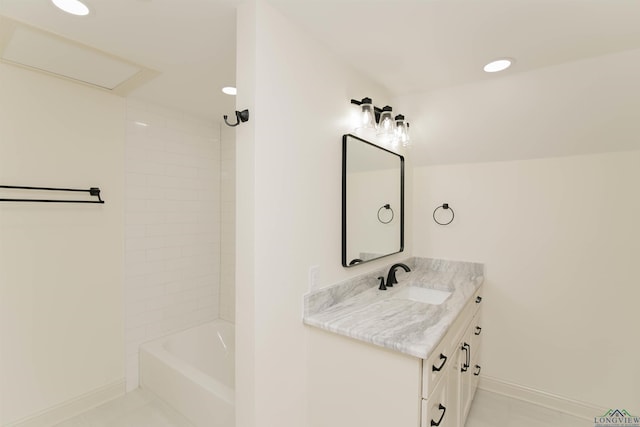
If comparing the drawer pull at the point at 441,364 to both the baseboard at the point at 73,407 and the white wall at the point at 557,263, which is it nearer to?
the white wall at the point at 557,263

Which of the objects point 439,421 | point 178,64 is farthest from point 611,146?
point 178,64

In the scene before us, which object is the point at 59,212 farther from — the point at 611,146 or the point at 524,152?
the point at 611,146

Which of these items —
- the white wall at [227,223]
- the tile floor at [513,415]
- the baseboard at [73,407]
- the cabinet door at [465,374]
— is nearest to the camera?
the cabinet door at [465,374]

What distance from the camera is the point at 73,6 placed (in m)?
1.31

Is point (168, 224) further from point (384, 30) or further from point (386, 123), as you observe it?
point (384, 30)

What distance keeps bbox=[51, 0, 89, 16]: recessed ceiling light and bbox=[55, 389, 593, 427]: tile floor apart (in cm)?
246

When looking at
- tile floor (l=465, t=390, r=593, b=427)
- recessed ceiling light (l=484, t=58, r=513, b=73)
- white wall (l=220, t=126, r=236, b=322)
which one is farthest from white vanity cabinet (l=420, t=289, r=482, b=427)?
white wall (l=220, t=126, r=236, b=322)

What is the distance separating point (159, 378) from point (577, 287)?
315 cm

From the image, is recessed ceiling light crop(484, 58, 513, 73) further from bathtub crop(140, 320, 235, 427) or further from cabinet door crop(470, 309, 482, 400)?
bathtub crop(140, 320, 235, 427)

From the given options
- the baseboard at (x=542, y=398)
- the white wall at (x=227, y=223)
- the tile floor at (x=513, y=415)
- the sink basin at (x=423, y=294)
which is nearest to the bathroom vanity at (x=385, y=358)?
the sink basin at (x=423, y=294)

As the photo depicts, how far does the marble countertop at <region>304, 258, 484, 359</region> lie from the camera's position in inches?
52.1

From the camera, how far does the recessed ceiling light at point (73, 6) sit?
4.22ft

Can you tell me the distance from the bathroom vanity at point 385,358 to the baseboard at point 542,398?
512 millimetres

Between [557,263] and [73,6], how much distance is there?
3240 millimetres
